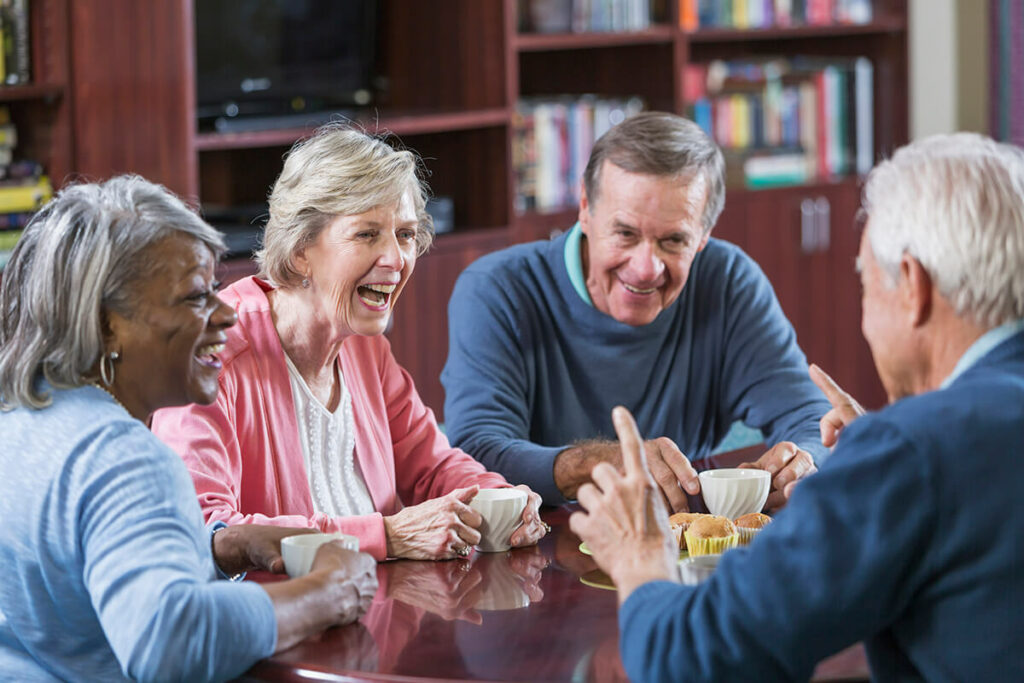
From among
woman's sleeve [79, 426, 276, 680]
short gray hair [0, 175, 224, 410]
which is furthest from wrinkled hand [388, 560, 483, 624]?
short gray hair [0, 175, 224, 410]

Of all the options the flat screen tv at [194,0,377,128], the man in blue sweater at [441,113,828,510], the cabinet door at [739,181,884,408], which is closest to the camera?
the man in blue sweater at [441,113,828,510]

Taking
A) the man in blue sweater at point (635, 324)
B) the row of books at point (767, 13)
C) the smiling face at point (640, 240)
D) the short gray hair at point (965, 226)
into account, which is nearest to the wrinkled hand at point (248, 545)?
the man in blue sweater at point (635, 324)

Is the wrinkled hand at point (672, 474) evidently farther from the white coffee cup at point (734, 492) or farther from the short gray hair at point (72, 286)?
the short gray hair at point (72, 286)

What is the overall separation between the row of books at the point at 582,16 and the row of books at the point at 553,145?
22 cm

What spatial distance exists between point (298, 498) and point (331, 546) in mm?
390

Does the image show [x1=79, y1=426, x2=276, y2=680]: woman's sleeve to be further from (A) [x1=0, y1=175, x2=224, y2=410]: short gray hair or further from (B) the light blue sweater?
(A) [x1=0, y1=175, x2=224, y2=410]: short gray hair

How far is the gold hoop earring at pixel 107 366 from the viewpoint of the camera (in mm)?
1558

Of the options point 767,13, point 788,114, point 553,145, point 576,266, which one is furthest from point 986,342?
point 788,114

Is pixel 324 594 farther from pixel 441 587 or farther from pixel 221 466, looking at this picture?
pixel 221 466

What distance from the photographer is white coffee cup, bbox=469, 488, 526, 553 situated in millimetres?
1839

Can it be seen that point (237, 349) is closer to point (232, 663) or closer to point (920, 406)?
point (232, 663)

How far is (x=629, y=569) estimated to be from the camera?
56.8 inches

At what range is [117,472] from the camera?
4.73 feet

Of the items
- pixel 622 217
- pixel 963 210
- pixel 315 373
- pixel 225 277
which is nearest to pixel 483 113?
pixel 225 277
